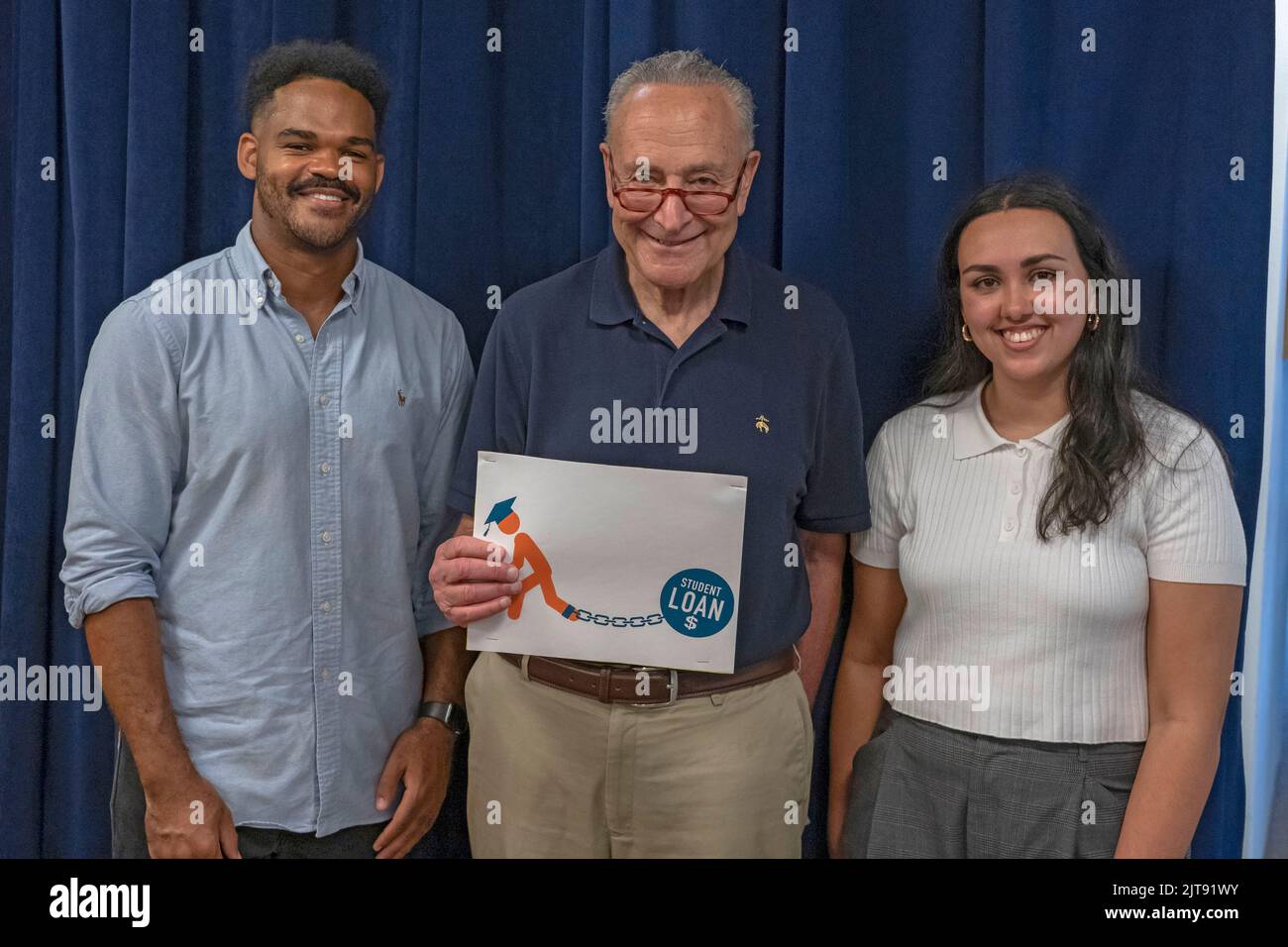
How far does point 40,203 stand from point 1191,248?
2.09 m

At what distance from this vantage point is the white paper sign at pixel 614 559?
5.04 feet

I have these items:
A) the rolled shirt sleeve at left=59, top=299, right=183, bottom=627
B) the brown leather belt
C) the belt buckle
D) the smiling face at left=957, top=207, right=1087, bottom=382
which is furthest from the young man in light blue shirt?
the smiling face at left=957, top=207, right=1087, bottom=382

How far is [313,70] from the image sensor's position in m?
1.64

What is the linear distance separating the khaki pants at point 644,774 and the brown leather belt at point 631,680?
0.01 metres

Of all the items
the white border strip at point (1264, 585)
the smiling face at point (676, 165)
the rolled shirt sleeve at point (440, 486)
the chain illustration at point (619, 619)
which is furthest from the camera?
the white border strip at point (1264, 585)

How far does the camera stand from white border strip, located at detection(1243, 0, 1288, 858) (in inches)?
72.9

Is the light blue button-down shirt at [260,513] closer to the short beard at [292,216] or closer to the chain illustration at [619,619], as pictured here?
the short beard at [292,216]

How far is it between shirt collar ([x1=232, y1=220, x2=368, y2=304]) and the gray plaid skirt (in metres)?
1.17

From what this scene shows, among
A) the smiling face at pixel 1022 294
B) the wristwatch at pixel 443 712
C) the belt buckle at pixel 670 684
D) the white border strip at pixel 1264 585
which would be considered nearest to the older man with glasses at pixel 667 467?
the belt buckle at pixel 670 684

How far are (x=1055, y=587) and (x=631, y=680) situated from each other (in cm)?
66

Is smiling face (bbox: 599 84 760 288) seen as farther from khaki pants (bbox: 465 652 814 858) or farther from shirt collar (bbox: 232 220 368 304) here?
khaki pants (bbox: 465 652 814 858)

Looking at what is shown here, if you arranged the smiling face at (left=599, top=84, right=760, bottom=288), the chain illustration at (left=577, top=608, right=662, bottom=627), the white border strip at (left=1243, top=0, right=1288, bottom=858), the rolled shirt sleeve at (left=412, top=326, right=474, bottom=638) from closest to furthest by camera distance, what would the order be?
the smiling face at (left=599, top=84, right=760, bottom=288)
the chain illustration at (left=577, top=608, right=662, bottom=627)
the rolled shirt sleeve at (left=412, top=326, right=474, bottom=638)
the white border strip at (left=1243, top=0, right=1288, bottom=858)
